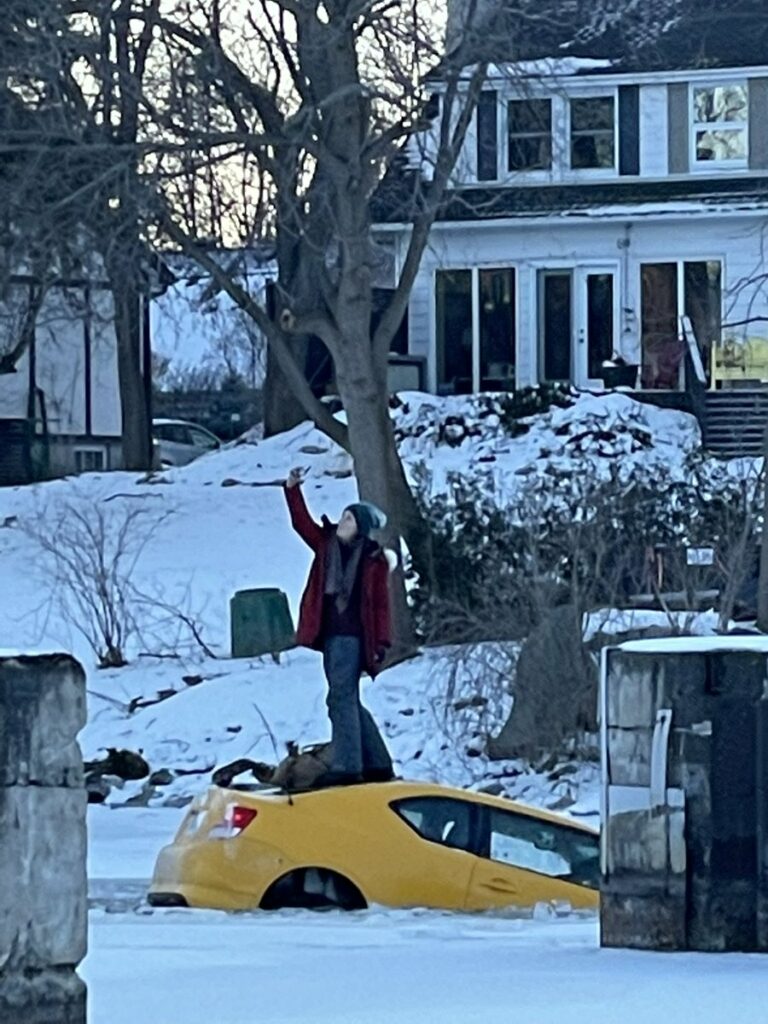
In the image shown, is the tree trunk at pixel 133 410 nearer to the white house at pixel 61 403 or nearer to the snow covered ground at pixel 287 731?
the white house at pixel 61 403

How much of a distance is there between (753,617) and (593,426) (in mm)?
12105

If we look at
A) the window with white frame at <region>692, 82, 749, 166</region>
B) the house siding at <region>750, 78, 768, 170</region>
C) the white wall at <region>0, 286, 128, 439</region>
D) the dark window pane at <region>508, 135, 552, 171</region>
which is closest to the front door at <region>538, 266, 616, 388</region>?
the dark window pane at <region>508, 135, 552, 171</region>

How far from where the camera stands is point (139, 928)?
10023 millimetres

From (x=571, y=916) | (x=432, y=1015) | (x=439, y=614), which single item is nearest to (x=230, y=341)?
(x=439, y=614)

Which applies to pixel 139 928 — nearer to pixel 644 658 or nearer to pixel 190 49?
pixel 644 658

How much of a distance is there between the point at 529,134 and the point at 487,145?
672 cm

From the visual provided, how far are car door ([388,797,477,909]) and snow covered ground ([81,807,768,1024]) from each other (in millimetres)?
487

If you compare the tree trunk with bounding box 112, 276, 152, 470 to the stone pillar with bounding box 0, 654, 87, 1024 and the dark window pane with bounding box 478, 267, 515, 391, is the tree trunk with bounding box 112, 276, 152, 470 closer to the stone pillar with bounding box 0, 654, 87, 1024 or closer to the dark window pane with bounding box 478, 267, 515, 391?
the dark window pane with bounding box 478, 267, 515, 391

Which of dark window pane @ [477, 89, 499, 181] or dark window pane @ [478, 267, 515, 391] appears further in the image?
dark window pane @ [478, 267, 515, 391]

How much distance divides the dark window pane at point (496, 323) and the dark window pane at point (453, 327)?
0.22 meters

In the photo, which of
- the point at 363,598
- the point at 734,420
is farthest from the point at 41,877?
the point at 734,420

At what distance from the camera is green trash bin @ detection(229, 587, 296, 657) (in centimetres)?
2217

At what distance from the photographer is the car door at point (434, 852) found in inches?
444

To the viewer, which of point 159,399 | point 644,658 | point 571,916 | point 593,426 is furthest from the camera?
point 159,399
